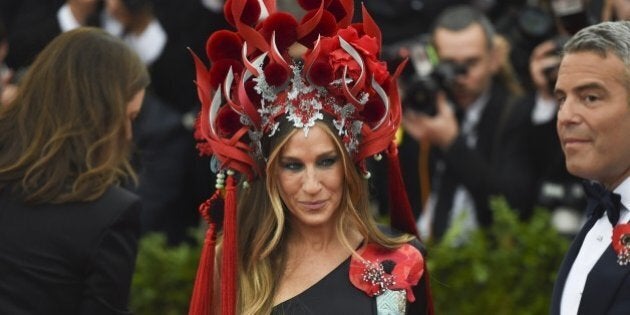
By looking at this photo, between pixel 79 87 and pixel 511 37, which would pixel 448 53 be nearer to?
pixel 511 37

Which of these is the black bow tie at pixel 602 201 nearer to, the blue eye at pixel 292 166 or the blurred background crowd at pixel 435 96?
the blue eye at pixel 292 166

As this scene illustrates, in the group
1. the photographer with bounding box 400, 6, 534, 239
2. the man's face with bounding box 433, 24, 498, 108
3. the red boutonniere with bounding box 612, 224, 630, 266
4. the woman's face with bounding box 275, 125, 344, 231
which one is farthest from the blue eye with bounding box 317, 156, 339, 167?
the man's face with bounding box 433, 24, 498, 108

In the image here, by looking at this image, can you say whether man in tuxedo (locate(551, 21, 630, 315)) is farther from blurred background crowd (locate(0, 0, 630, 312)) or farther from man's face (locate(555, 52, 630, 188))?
blurred background crowd (locate(0, 0, 630, 312))

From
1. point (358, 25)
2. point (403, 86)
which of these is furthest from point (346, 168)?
point (403, 86)

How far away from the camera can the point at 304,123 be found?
4.58 m

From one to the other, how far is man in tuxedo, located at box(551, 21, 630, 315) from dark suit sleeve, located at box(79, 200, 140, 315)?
1.61 m

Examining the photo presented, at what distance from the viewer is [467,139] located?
752 centimetres

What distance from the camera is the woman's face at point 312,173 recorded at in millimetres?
4574

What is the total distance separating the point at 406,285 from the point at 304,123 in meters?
0.66

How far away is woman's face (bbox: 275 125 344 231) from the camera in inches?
180

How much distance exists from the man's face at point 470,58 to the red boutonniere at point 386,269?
3016 mm

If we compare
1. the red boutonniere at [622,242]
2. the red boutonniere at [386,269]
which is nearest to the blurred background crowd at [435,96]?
the red boutonniere at [386,269]

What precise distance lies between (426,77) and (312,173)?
2896 millimetres

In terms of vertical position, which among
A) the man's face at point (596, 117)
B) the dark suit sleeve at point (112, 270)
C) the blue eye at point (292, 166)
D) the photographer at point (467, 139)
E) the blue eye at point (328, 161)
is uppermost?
the man's face at point (596, 117)
